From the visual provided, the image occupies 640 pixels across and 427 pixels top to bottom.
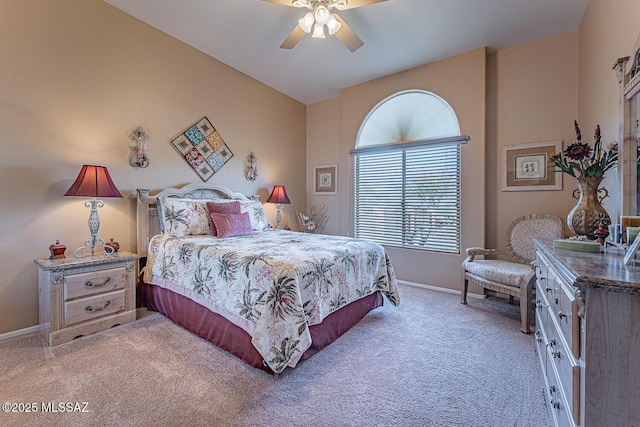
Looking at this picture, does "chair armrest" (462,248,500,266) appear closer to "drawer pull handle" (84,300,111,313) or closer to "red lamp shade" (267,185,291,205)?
"red lamp shade" (267,185,291,205)

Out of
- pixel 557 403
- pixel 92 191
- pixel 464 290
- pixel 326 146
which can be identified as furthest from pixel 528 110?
pixel 92 191

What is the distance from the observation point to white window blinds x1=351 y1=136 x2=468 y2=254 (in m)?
3.73

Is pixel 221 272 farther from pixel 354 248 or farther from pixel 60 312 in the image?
pixel 60 312

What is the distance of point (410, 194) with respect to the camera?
13.4 ft

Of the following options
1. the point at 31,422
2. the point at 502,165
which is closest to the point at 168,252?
the point at 31,422

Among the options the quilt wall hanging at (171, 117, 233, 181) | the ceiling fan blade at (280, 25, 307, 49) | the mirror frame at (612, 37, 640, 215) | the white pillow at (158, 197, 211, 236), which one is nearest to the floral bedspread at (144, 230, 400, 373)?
the white pillow at (158, 197, 211, 236)

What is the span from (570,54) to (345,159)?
9.88 feet

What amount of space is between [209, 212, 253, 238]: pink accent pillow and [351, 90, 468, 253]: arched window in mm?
2061

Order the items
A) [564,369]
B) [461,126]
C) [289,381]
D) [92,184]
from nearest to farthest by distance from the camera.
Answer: [564,369]
[289,381]
[92,184]
[461,126]

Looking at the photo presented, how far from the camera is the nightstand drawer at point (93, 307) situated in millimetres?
2285

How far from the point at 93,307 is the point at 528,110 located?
5.07m

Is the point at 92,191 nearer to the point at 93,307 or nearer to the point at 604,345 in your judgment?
the point at 93,307

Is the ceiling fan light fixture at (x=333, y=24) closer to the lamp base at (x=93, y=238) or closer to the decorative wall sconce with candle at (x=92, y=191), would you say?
the decorative wall sconce with candle at (x=92, y=191)

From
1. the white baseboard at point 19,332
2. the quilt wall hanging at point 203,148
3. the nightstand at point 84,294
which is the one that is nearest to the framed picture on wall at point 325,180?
the quilt wall hanging at point 203,148
